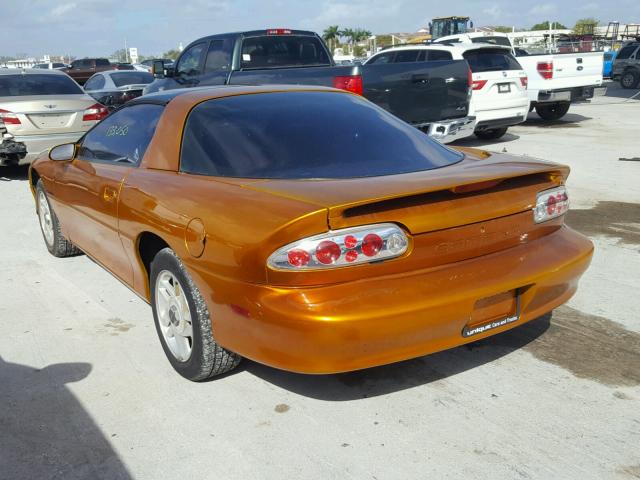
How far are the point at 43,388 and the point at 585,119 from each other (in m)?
14.7

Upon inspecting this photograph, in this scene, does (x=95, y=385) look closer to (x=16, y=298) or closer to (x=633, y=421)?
(x=16, y=298)

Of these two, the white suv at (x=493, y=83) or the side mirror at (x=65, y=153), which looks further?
the white suv at (x=493, y=83)

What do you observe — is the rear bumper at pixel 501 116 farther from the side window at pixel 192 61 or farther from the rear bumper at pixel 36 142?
the rear bumper at pixel 36 142

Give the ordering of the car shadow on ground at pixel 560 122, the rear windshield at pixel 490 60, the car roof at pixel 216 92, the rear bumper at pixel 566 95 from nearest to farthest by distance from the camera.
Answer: the car roof at pixel 216 92, the rear windshield at pixel 490 60, the rear bumper at pixel 566 95, the car shadow on ground at pixel 560 122

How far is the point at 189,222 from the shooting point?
10.6ft

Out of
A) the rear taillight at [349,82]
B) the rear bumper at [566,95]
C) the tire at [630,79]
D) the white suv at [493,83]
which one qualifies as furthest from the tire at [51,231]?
the tire at [630,79]

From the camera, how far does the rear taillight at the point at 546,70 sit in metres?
13.4

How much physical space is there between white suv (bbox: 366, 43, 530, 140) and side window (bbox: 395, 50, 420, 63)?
0.50m

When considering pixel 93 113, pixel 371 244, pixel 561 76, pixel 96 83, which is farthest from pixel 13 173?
pixel 561 76

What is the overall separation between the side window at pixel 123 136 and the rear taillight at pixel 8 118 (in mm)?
5070

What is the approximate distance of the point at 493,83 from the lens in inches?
450

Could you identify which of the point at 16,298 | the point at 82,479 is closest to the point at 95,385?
the point at 82,479

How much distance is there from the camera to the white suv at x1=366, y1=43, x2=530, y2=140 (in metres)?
11.3

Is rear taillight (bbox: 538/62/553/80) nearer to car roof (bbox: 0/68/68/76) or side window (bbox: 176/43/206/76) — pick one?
side window (bbox: 176/43/206/76)
